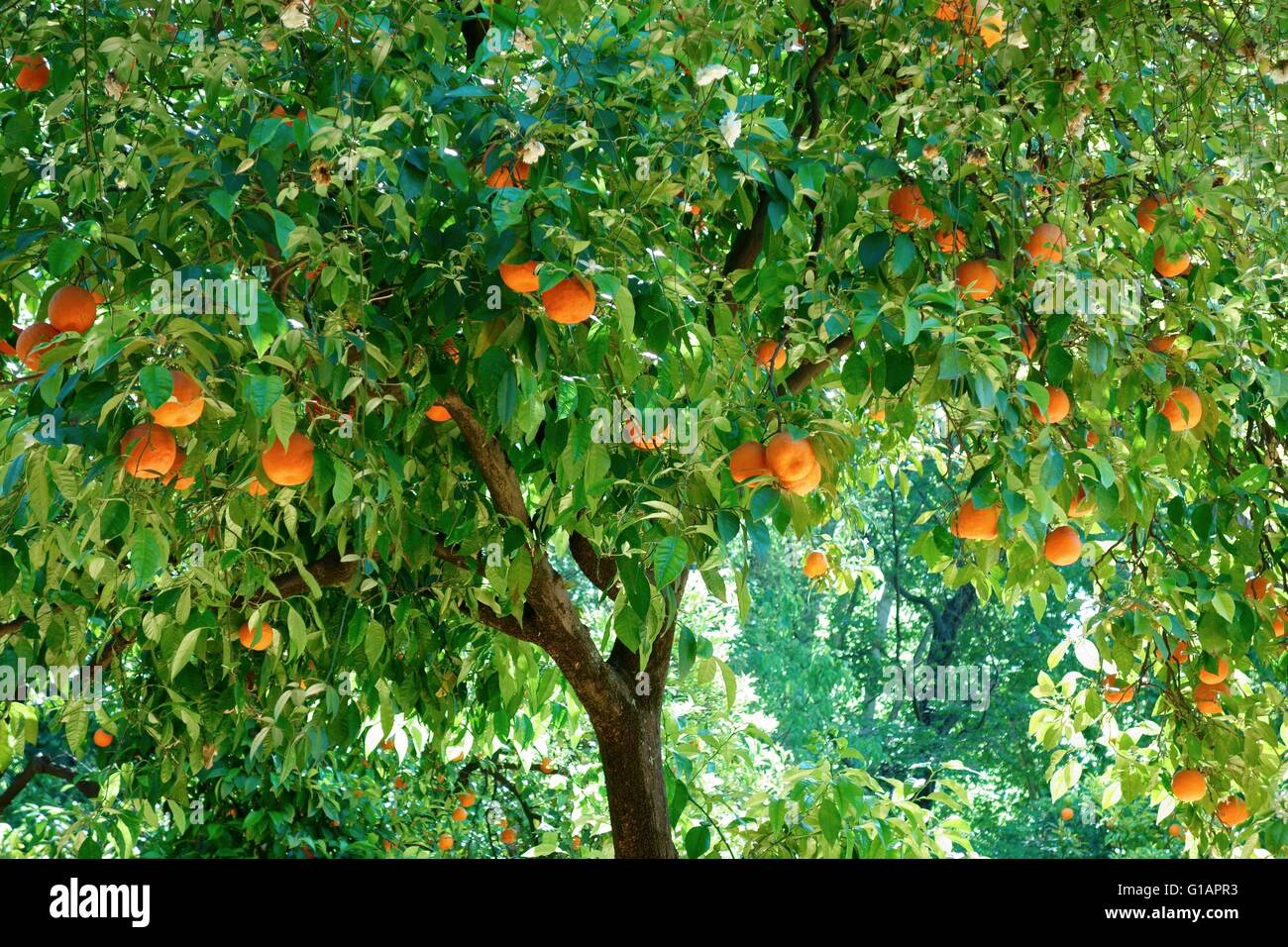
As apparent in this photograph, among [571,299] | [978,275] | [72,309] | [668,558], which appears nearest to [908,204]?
[978,275]

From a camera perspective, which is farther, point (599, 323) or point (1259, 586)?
point (1259, 586)

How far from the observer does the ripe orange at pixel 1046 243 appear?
83.4 inches

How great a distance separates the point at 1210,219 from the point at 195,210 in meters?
1.89

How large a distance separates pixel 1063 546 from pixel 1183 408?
1.04 feet

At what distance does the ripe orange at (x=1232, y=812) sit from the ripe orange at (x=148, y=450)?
216 cm

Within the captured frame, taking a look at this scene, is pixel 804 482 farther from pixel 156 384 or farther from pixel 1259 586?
pixel 1259 586

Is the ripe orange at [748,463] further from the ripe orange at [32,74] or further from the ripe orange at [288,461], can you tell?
the ripe orange at [32,74]

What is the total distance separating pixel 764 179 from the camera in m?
Result: 1.89

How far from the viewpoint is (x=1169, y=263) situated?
7.42ft

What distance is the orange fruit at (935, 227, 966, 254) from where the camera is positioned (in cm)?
222

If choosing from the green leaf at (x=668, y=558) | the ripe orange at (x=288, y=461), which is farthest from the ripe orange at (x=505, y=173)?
the green leaf at (x=668, y=558)

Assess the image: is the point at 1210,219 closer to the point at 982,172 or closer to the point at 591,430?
the point at 982,172

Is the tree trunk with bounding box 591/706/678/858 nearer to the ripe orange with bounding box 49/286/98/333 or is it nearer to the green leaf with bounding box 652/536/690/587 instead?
the green leaf with bounding box 652/536/690/587

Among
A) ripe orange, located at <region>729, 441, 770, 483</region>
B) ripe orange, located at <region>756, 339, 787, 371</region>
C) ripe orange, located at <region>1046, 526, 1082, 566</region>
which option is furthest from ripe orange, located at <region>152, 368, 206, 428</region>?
ripe orange, located at <region>1046, 526, 1082, 566</region>
